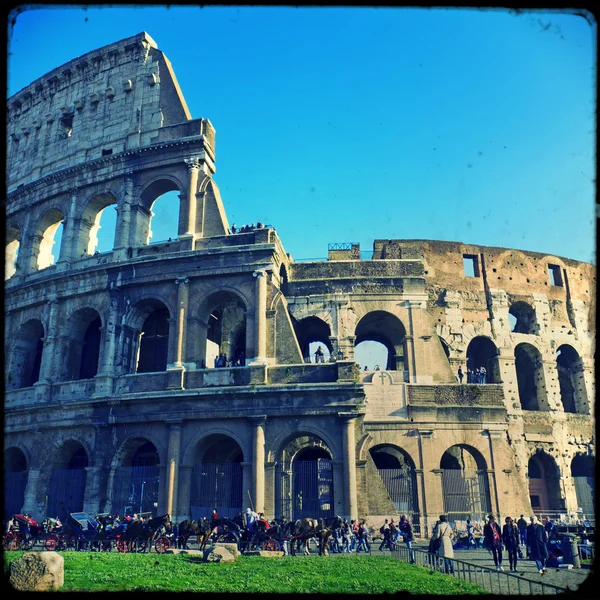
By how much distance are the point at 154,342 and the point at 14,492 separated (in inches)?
263

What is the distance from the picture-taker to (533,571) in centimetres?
1194

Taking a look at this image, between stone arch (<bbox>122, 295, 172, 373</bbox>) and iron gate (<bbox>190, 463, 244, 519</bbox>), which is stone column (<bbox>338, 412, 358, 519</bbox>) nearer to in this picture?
iron gate (<bbox>190, 463, 244, 519</bbox>)

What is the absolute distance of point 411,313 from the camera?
826 inches

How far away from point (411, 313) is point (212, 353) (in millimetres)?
7305

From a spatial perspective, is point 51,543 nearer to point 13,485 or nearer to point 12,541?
point 12,541

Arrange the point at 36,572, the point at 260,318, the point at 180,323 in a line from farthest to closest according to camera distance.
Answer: the point at 180,323, the point at 260,318, the point at 36,572

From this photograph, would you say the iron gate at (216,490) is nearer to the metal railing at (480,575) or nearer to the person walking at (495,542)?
the metal railing at (480,575)

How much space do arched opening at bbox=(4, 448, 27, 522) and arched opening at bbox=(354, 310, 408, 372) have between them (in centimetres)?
1244

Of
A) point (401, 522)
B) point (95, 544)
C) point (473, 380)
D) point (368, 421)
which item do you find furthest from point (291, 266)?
point (95, 544)

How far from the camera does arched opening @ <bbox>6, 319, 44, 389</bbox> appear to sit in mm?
21156

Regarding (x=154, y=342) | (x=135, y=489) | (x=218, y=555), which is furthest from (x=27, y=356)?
A: (x=218, y=555)

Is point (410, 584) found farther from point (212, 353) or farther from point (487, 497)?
point (212, 353)

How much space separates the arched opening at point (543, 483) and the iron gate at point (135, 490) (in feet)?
49.6

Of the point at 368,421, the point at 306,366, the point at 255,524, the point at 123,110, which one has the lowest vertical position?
the point at 255,524
